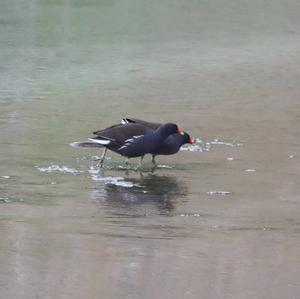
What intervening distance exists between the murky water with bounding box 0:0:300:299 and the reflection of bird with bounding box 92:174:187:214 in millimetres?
14

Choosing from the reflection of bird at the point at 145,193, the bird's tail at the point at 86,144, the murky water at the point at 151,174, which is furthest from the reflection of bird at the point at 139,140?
the reflection of bird at the point at 145,193

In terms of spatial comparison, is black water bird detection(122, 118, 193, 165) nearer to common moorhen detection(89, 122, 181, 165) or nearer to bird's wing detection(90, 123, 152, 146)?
common moorhen detection(89, 122, 181, 165)

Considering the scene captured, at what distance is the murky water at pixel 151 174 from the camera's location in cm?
602

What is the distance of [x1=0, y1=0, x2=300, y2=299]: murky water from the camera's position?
6020mm

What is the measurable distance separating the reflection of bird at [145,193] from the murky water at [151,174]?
1 cm

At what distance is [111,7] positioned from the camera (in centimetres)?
2328

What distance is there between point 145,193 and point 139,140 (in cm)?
93

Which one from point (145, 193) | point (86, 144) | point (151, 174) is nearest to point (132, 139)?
point (151, 174)

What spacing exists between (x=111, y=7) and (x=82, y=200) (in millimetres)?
15819

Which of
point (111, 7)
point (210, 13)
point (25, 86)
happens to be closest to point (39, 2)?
point (111, 7)

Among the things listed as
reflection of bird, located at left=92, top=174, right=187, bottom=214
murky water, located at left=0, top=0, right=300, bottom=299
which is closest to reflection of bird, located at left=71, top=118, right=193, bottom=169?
murky water, located at left=0, top=0, right=300, bottom=299

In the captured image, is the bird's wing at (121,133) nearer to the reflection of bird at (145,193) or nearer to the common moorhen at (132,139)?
the common moorhen at (132,139)

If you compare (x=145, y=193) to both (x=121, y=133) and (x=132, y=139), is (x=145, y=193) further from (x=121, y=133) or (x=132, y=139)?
(x=121, y=133)

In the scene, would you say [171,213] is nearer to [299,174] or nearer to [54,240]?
[54,240]
